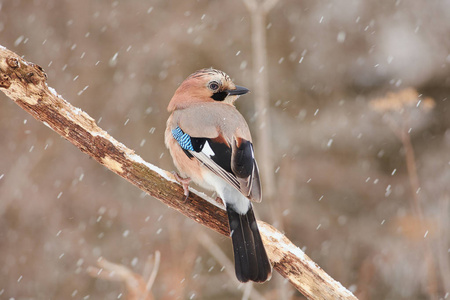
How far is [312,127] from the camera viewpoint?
7.86 metres

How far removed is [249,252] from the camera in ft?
10.4

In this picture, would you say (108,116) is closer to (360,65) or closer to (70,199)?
(70,199)

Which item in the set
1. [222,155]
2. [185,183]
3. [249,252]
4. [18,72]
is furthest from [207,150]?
[18,72]

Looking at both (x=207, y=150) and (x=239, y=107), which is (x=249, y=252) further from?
(x=239, y=107)

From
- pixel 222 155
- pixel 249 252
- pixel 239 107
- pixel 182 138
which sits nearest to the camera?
pixel 249 252

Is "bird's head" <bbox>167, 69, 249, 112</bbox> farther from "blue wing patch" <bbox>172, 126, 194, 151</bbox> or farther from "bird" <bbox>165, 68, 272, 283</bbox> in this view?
"blue wing patch" <bbox>172, 126, 194, 151</bbox>

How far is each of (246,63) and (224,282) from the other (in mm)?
3294

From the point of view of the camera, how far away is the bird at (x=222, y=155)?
3.16m

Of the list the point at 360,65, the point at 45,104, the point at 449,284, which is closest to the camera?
the point at 45,104

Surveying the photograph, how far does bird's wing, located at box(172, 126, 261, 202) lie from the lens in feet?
10.2

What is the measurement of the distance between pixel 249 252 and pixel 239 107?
4.80m

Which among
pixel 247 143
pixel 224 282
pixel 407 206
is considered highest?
pixel 247 143

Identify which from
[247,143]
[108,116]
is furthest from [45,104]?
[108,116]

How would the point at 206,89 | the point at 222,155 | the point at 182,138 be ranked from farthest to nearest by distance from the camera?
the point at 206,89, the point at 182,138, the point at 222,155
